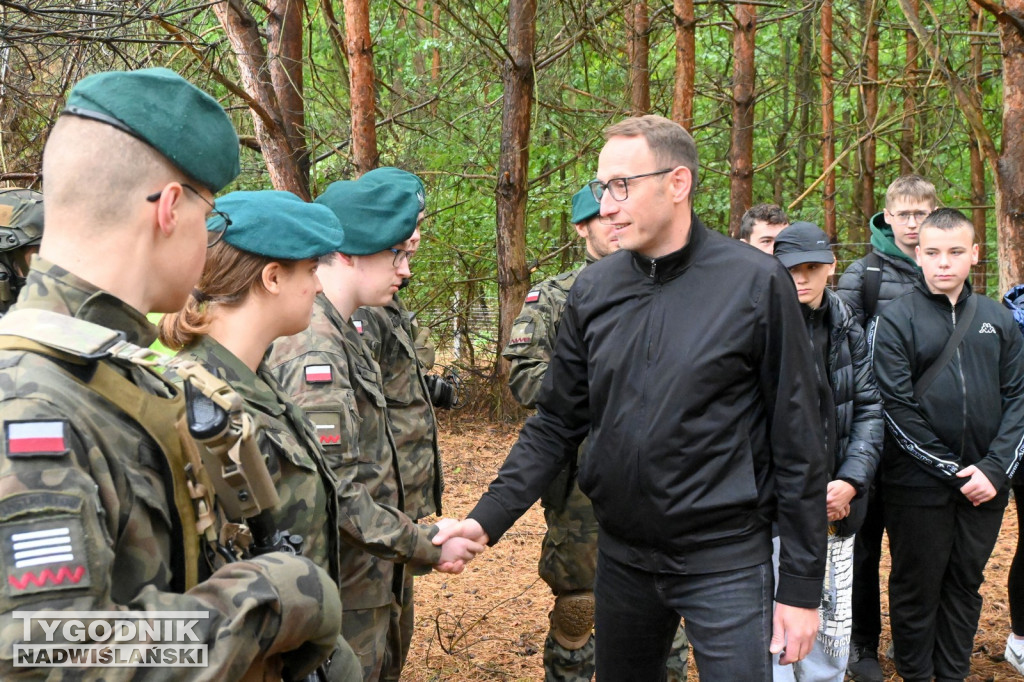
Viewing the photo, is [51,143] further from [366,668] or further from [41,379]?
[366,668]

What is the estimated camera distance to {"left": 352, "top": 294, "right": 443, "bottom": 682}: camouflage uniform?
138 inches

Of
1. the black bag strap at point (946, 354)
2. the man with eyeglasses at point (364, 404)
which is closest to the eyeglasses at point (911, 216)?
the black bag strap at point (946, 354)

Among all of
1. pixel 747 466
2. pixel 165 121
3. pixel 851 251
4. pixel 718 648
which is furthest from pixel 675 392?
pixel 851 251

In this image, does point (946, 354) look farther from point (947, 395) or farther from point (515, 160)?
point (515, 160)

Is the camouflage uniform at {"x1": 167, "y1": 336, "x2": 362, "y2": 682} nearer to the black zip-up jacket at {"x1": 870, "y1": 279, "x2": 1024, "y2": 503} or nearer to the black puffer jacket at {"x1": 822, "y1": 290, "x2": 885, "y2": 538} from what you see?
the black puffer jacket at {"x1": 822, "y1": 290, "x2": 885, "y2": 538}

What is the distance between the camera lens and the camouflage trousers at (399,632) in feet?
10.8

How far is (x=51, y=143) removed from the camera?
150 cm

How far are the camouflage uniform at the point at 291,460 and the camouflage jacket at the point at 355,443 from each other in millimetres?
421

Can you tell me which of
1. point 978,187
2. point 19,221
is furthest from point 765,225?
point 978,187

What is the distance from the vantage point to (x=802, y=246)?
389cm

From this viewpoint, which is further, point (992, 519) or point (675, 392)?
point (992, 519)

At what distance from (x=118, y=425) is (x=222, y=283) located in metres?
0.87

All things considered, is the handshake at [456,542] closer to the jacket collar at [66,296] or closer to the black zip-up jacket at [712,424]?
the black zip-up jacket at [712,424]

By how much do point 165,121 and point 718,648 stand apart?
2.13 m
